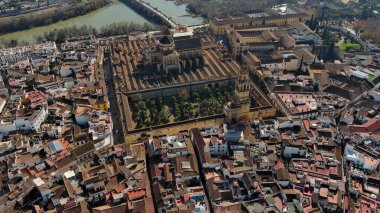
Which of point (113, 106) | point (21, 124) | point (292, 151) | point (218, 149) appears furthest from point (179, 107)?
point (21, 124)

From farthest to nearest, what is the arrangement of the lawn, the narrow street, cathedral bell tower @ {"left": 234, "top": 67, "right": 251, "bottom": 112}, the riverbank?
the riverbank, the lawn, the narrow street, cathedral bell tower @ {"left": 234, "top": 67, "right": 251, "bottom": 112}

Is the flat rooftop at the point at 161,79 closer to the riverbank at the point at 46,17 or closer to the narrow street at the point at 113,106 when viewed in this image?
the narrow street at the point at 113,106

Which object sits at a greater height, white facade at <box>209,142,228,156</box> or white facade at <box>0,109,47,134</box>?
white facade at <box>0,109,47,134</box>

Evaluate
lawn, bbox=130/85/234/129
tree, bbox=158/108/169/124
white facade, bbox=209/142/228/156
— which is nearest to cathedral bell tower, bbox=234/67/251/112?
lawn, bbox=130/85/234/129

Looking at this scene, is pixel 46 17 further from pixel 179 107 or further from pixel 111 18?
pixel 179 107

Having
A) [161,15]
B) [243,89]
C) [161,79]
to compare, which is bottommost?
[161,79]

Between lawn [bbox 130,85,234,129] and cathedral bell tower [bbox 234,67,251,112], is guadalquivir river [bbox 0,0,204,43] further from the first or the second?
cathedral bell tower [bbox 234,67,251,112]

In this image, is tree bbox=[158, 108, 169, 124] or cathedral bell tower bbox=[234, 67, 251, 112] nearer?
cathedral bell tower bbox=[234, 67, 251, 112]

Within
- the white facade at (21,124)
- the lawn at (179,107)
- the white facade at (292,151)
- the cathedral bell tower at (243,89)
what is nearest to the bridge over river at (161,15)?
the lawn at (179,107)
